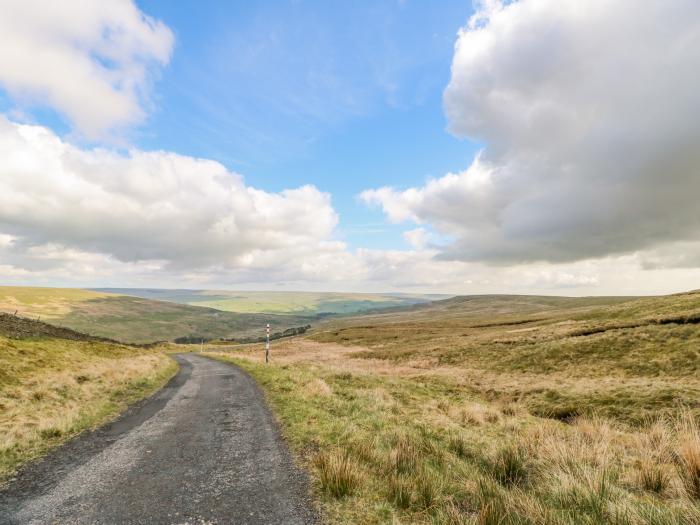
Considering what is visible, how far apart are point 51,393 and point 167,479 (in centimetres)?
1368

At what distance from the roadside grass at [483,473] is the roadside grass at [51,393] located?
21.4 feet

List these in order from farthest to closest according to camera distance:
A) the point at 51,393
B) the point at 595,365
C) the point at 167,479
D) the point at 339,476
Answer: the point at 595,365
the point at 51,393
the point at 167,479
the point at 339,476

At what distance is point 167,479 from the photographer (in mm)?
7273

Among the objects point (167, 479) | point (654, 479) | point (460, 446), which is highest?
point (654, 479)

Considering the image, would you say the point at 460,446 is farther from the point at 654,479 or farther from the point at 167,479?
the point at 167,479

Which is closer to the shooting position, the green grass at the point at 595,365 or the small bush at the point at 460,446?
the small bush at the point at 460,446

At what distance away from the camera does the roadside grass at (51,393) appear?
980 centimetres

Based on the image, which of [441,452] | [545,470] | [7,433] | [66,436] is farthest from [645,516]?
[7,433]

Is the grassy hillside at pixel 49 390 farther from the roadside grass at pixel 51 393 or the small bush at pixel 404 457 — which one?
the small bush at pixel 404 457

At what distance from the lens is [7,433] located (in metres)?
10.3

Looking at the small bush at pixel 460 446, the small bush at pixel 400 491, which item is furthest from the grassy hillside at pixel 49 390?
the small bush at pixel 460 446

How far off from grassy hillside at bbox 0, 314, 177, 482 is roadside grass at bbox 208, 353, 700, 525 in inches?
258

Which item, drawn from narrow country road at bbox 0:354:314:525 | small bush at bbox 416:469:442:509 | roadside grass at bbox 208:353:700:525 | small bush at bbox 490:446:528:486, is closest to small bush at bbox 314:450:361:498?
roadside grass at bbox 208:353:700:525

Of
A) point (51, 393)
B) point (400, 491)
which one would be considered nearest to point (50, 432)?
point (51, 393)
